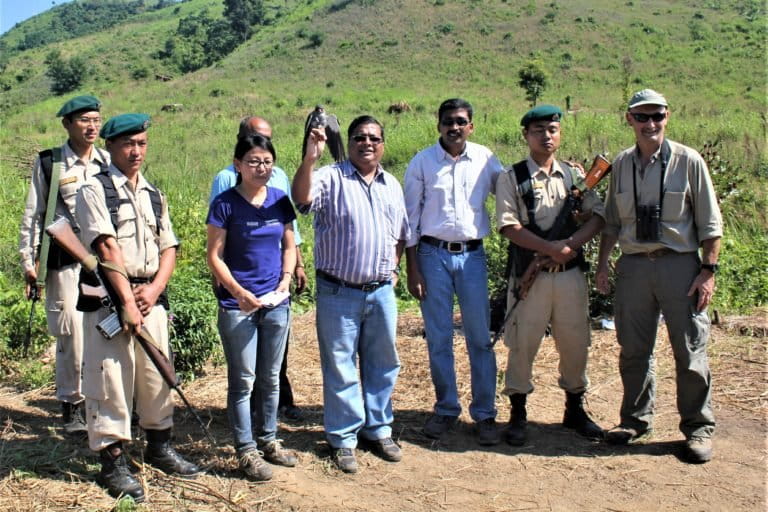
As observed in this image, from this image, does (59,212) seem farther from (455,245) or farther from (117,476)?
(455,245)

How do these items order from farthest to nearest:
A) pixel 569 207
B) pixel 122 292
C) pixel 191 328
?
pixel 191 328 < pixel 569 207 < pixel 122 292

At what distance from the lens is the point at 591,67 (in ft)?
140

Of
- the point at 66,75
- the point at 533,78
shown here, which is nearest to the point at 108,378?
the point at 533,78

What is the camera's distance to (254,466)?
371 centimetres

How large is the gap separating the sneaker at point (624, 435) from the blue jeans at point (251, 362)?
2037 millimetres

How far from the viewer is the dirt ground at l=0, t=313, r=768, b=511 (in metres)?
3.54

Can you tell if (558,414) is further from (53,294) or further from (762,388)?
(53,294)

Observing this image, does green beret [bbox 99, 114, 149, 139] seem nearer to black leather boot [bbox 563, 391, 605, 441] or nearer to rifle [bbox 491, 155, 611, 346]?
rifle [bbox 491, 155, 611, 346]

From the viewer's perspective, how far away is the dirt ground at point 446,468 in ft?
11.6

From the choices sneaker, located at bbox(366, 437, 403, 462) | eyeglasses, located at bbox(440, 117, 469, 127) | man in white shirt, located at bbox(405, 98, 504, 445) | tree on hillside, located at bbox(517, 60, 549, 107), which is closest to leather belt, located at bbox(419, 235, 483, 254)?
man in white shirt, located at bbox(405, 98, 504, 445)

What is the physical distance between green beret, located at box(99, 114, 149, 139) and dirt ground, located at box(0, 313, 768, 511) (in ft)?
5.96

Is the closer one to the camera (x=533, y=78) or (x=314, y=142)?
(x=314, y=142)

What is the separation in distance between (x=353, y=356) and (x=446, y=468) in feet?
2.73

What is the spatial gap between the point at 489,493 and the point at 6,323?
444cm
